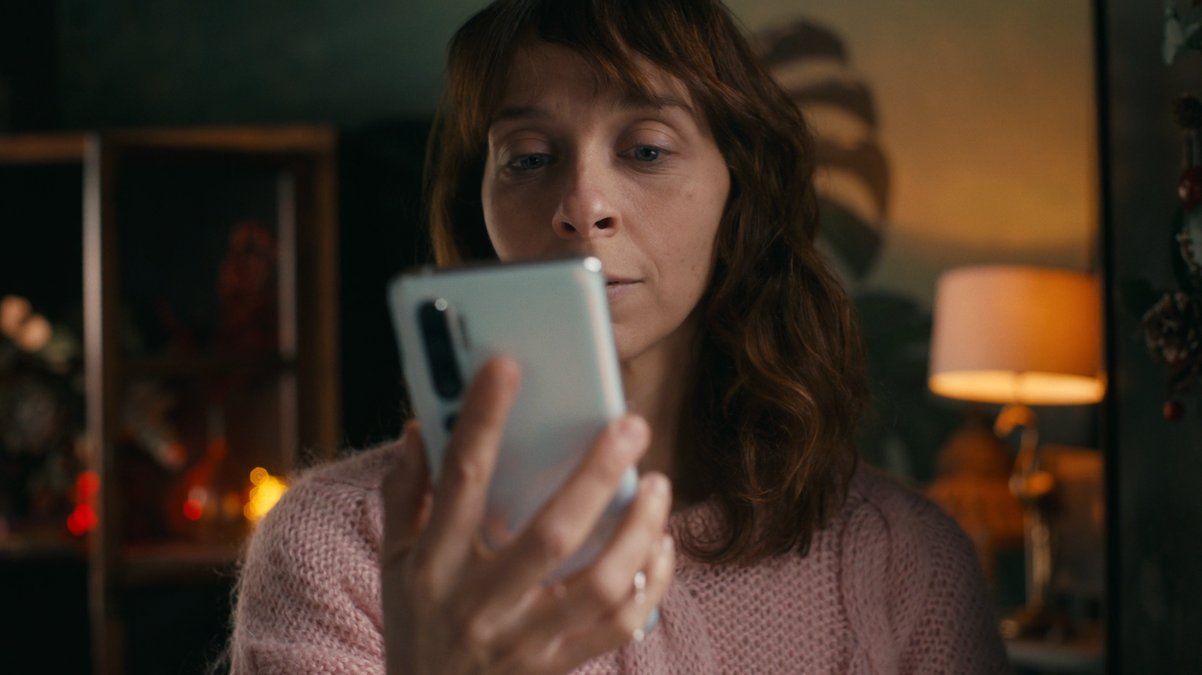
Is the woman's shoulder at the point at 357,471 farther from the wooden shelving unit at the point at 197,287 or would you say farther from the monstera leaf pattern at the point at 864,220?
the monstera leaf pattern at the point at 864,220

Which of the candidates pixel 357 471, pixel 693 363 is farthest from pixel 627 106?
pixel 357 471

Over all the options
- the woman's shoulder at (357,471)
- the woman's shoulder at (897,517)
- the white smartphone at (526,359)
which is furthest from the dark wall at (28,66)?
the white smartphone at (526,359)

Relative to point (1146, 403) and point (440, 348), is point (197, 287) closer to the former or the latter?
point (1146, 403)

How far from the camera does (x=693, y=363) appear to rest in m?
1.18

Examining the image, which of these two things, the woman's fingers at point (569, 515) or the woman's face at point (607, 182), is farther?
the woman's face at point (607, 182)

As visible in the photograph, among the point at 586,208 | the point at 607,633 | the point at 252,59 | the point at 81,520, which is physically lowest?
the point at 81,520

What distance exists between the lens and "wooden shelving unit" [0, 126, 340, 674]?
3.00 metres

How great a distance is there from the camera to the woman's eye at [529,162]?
1.00m

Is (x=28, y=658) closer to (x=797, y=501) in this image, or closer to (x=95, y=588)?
(x=95, y=588)

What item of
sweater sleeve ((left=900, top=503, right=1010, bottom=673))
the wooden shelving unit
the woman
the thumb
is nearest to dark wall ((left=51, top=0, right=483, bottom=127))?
the wooden shelving unit

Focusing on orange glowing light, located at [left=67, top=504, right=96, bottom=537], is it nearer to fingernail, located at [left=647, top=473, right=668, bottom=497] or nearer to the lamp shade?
the lamp shade

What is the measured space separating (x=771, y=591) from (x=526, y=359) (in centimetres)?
57

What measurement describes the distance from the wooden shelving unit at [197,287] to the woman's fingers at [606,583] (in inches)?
102

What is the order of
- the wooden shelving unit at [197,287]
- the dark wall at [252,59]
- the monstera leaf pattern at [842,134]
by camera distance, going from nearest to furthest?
the wooden shelving unit at [197,287]
the monstera leaf pattern at [842,134]
the dark wall at [252,59]
